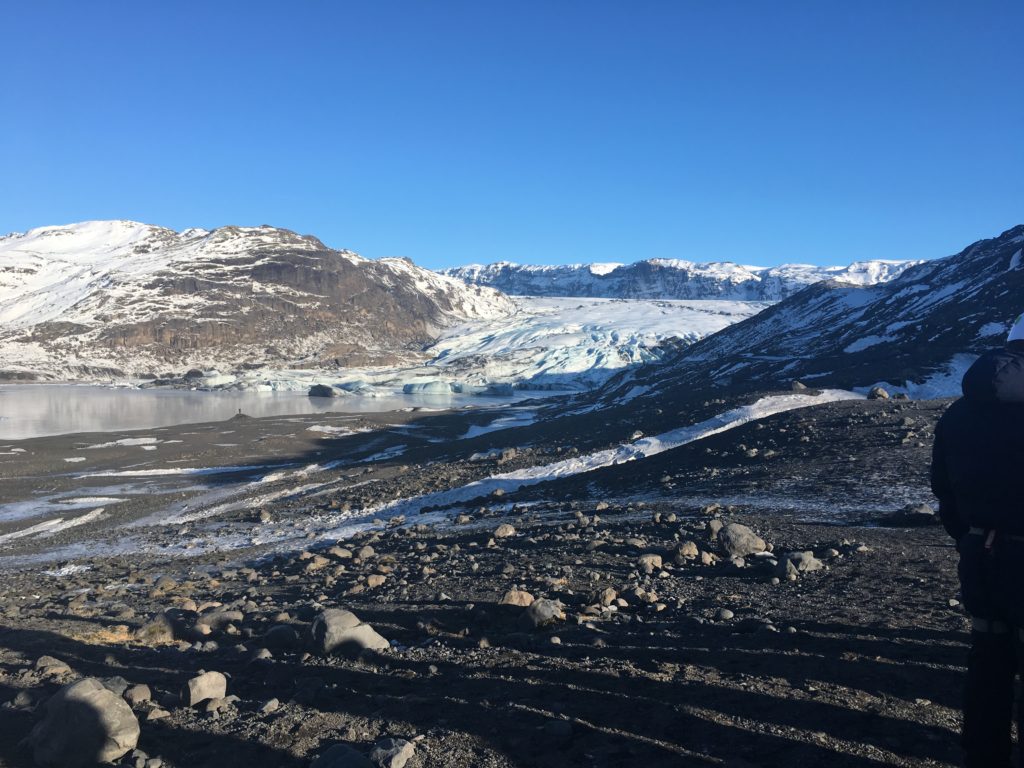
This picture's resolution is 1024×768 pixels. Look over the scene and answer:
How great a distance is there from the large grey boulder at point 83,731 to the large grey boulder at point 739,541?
24.8 feet

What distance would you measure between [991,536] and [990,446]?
43cm

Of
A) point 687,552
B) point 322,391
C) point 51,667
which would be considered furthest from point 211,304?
point 687,552

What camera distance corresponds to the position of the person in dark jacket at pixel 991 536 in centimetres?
356

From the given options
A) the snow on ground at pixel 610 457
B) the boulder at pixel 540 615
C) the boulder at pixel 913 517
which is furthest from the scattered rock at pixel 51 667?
the snow on ground at pixel 610 457

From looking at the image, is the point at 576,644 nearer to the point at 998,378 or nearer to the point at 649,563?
the point at 649,563

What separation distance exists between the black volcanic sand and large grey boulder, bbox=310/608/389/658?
0.18m

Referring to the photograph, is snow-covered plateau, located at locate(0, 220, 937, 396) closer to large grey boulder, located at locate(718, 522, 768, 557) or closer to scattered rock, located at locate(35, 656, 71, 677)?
large grey boulder, located at locate(718, 522, 768, 557)

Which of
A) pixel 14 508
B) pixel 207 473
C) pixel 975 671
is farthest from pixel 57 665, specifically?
pixel 207 473

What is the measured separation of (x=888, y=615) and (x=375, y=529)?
1417 cm

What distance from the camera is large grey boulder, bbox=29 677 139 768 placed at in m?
5.29

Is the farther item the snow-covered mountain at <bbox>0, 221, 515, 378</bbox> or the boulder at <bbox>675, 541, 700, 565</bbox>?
the snow-covered mountain at <bbox>0, 221, 515, 378</bbox>

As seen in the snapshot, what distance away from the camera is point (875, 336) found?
163 feet

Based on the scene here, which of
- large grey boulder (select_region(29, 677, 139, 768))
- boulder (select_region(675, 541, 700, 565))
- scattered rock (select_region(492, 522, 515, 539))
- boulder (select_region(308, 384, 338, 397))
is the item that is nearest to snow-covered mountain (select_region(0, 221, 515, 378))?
boulder (select_region(308, 384, 338, 397))

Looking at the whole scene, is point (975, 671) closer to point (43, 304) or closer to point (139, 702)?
point (139, 702)
